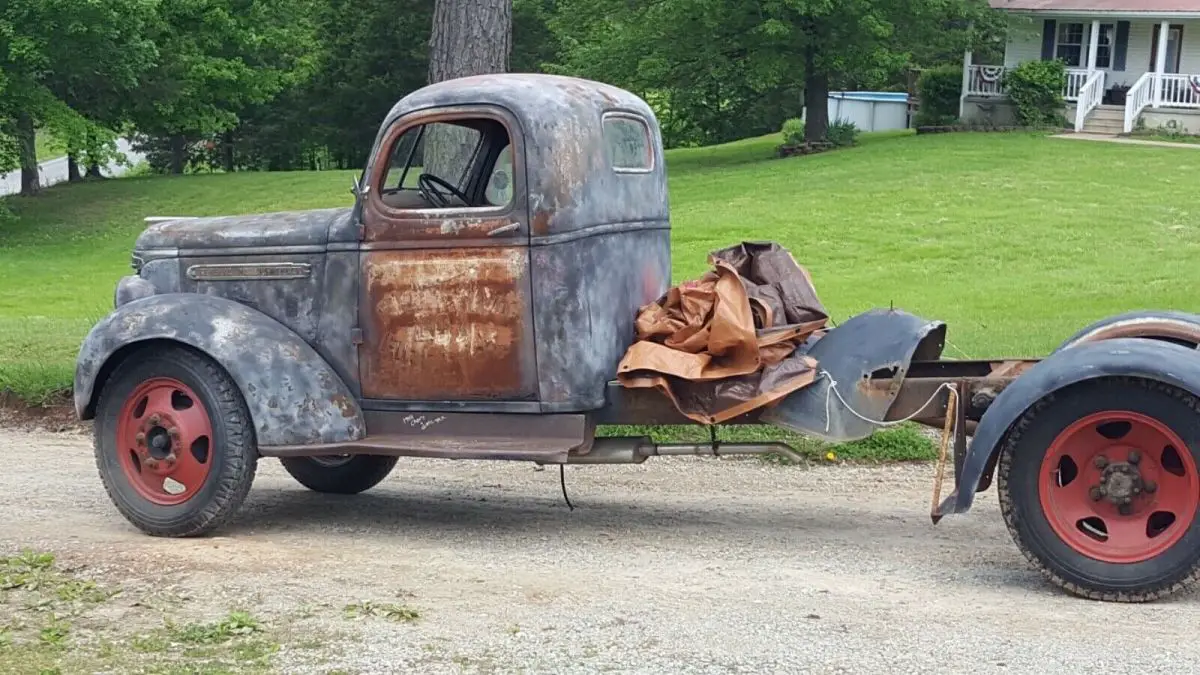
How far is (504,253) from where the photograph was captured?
686 centimetres

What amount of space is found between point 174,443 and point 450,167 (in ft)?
6.45

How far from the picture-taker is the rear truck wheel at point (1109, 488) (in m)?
5.77

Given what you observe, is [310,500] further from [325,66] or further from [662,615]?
[325,66]

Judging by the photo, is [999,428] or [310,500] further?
[310,500]

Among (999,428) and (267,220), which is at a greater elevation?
(267,220)

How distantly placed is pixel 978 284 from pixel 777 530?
10643 millimetres

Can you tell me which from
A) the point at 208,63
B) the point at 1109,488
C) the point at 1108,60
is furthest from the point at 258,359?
the point at 1108,60

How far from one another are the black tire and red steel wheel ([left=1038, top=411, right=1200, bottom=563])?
12.6 ft

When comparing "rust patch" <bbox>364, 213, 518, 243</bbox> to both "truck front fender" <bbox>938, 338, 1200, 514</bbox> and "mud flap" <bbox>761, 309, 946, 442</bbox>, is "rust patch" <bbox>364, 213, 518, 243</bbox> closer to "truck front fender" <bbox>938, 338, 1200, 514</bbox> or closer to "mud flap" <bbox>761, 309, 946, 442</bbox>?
"mud flap" <bbox>761, 309, 946, 442</bbox>

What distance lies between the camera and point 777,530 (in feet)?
23.8

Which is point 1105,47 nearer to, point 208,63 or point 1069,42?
point 1069,42

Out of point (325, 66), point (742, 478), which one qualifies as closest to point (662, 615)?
point (742, 478)

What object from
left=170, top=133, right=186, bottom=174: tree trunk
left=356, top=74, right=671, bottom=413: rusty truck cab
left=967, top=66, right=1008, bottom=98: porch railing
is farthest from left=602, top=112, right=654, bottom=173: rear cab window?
left=170, top=133, right=186, bottom=174: tree trunk

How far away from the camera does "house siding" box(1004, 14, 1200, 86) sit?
130 ft
